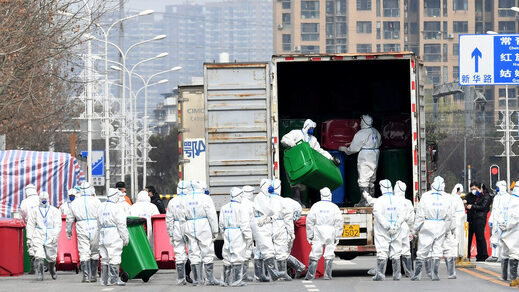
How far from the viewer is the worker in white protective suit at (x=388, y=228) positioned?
63.4ft

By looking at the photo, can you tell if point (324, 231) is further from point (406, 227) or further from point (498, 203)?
point (498, 203)

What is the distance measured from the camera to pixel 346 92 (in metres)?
24.0

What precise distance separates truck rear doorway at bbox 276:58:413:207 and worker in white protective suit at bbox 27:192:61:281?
16.4ft

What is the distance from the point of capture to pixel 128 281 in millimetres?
20562

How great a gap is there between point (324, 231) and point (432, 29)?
282 feet

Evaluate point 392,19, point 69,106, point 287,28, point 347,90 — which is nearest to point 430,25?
point 392,19

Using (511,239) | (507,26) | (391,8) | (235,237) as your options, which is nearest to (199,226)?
(235,237)

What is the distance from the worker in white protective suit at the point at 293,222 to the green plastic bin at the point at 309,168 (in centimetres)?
78

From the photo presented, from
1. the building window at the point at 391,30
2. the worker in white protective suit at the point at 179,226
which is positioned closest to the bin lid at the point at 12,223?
the worker in white protective suit at the point at 179,226

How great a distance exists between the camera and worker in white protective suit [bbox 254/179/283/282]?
1938cm

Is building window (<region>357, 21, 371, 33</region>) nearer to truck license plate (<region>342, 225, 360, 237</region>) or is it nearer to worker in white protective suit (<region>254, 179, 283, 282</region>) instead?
truck license plate (<region>342, 225, 360, 237</region>)

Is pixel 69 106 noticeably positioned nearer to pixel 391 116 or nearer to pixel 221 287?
pixel 391 116

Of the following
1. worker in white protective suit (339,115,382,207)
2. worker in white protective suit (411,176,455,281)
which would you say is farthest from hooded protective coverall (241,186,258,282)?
worker in white protective suit (339,115,382,207)

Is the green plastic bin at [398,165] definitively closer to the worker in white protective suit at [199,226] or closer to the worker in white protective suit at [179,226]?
the worker in white protective suit at [199,226]
